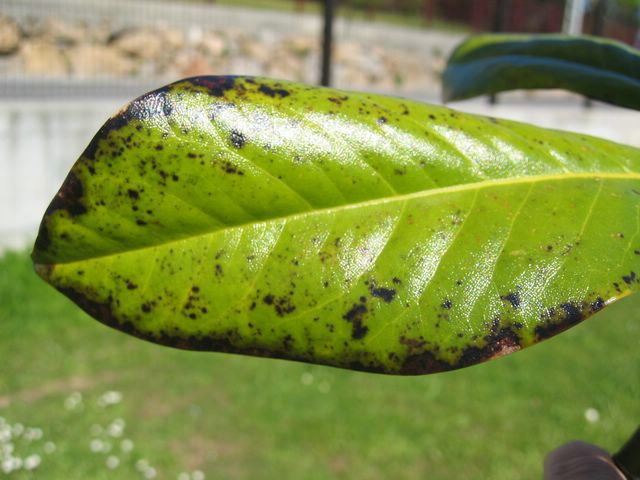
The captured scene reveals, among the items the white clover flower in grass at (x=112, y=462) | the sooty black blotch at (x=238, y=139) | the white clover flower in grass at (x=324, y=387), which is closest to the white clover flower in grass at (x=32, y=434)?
the white clover flower in grass at (x=112, y=462)

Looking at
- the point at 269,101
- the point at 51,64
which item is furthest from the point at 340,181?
the point at 51,64

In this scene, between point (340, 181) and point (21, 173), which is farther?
point (21, 173)

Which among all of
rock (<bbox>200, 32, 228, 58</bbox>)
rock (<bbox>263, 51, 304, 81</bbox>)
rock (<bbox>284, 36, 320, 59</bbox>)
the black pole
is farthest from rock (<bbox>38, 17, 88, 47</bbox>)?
A: rock (<bbox>284, 36, 320, 59</bbox>)

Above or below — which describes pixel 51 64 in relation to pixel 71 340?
above

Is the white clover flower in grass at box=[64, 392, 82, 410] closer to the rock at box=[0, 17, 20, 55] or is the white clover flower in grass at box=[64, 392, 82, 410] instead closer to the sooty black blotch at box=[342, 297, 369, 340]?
the sooty black blotch at box=[342, 297, 369, 340]

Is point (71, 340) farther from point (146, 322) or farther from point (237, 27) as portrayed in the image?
point (237, 27)

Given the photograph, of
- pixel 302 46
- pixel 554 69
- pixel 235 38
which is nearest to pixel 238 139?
pixel 554 69

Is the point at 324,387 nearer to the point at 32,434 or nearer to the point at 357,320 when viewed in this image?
the point at 32,434
